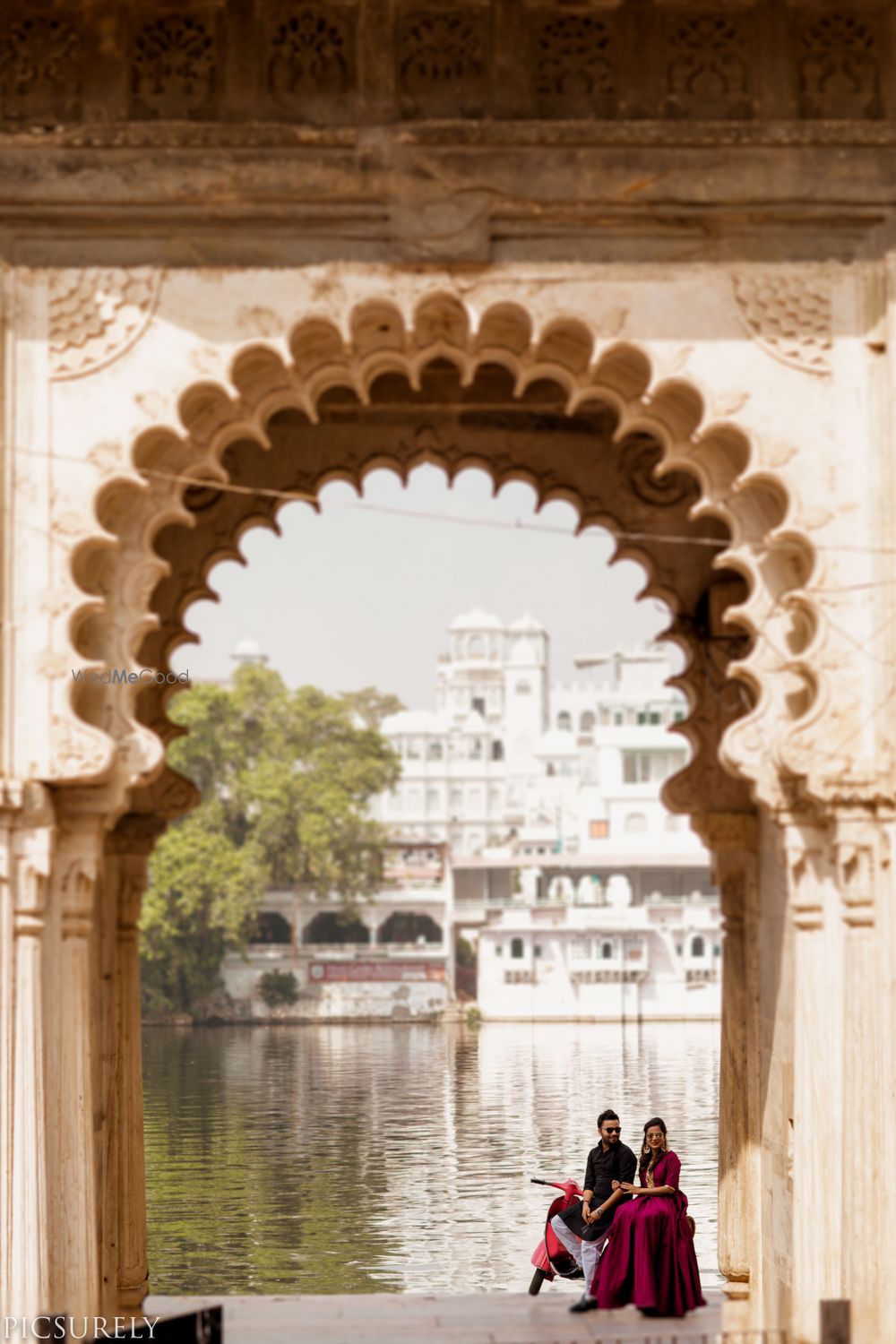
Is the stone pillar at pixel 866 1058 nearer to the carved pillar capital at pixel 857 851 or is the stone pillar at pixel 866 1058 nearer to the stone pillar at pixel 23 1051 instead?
the carved pillar capital at pixel 857 851

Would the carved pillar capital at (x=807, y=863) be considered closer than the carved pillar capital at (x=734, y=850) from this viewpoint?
Yes

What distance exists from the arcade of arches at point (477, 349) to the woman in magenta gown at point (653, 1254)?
6.41 feet

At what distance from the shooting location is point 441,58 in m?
8.49

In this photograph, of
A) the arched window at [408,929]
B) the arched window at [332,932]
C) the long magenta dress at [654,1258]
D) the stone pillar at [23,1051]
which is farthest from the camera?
the arched window at [408,929]

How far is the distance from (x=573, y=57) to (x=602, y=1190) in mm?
5912

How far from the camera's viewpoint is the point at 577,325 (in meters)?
8.38

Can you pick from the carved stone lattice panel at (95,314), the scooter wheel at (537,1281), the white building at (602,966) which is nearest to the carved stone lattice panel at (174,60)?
the carved stone lattice panel at (95,314)

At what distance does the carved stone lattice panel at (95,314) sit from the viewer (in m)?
8.27

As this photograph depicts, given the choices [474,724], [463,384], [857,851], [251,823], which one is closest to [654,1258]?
[857,851]

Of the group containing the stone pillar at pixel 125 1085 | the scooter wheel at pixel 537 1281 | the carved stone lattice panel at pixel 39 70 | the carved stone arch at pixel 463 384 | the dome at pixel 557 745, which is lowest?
the scooter wheel at pixel 537 1281

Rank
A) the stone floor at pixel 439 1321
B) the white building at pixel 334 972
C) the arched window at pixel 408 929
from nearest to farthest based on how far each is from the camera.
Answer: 1. the stone floor at pixel 439 1321
2. the white building at pixel 334 972
3. the arched window at pixel 408 929

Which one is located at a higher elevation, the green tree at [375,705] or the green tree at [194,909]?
the green tree at [375,705]

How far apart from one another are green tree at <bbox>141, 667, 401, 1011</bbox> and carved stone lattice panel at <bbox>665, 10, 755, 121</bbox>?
5087 centimetres

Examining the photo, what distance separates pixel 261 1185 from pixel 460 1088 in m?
15.5
